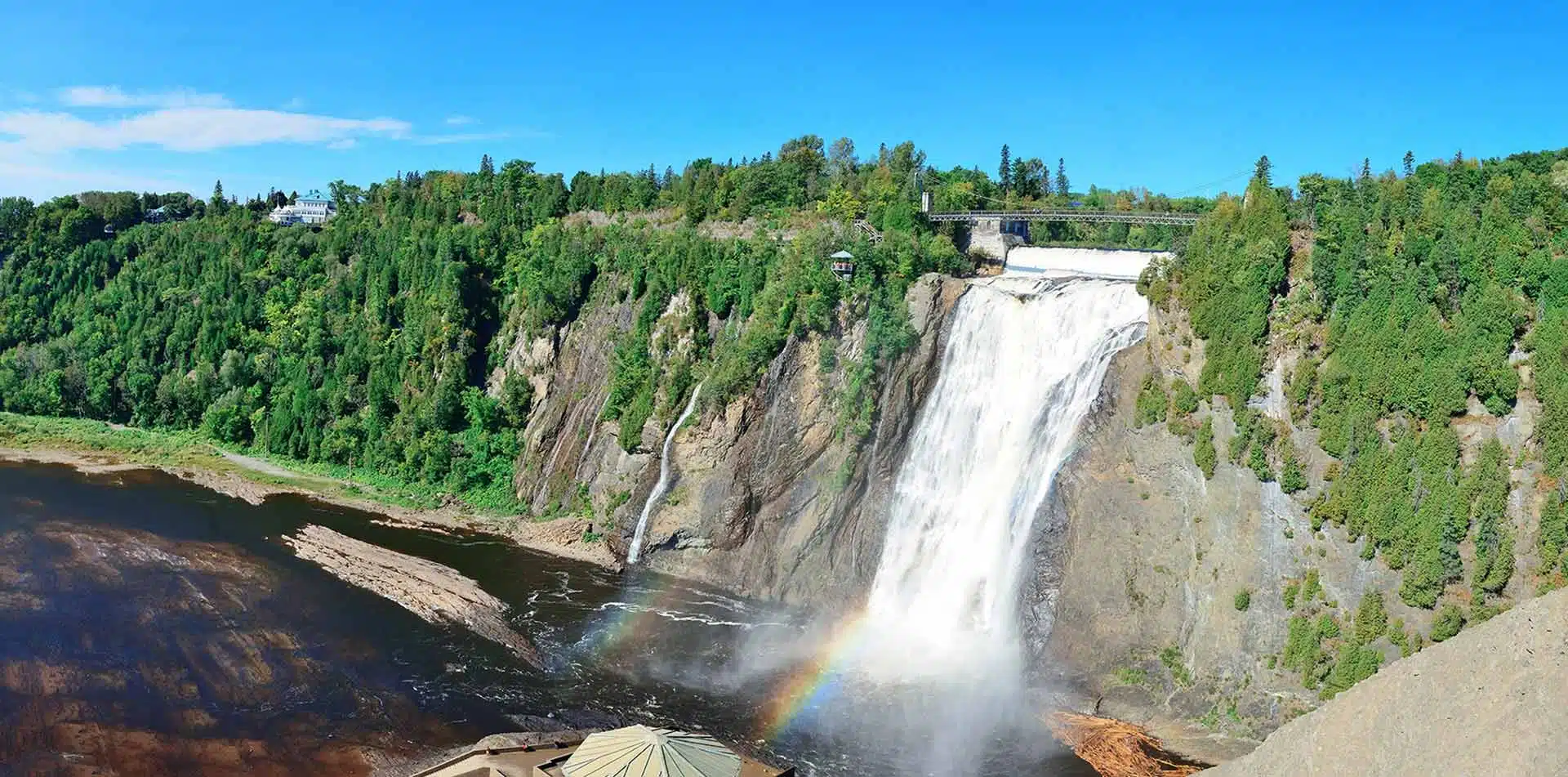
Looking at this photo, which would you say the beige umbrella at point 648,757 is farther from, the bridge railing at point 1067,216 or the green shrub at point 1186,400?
the bridge railing at point 1067,216

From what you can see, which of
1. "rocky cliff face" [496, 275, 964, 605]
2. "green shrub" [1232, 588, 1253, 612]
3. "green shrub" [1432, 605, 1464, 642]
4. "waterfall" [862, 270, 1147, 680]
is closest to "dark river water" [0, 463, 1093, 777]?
"rocky cliff face" [496, 275, 964, 605]

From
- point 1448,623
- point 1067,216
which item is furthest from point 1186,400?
point 1067,216

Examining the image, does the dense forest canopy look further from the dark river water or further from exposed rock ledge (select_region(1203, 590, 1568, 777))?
the dark river water

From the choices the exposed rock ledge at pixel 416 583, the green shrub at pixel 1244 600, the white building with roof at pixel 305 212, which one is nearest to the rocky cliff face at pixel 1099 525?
the green shrub at pixel 1244 600

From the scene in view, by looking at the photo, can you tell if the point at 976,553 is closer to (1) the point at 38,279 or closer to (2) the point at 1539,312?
(2) the point at 1539,312

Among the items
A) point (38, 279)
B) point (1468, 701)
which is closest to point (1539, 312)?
point (1468, 701)

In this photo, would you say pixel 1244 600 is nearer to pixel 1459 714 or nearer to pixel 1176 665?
pixel 1176 665
